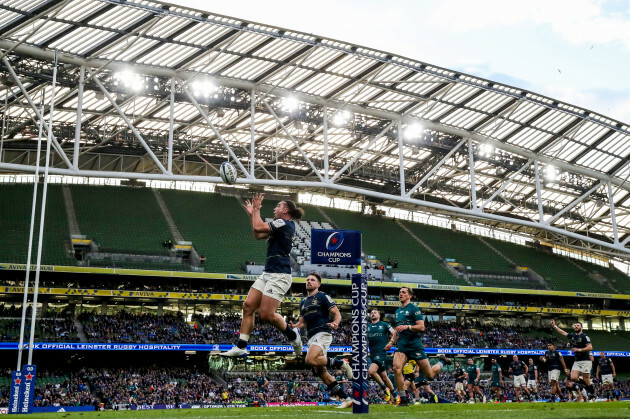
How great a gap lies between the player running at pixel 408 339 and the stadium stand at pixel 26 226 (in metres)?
31.3

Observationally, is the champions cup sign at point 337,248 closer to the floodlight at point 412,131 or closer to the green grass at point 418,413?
the green grass at point 418,413

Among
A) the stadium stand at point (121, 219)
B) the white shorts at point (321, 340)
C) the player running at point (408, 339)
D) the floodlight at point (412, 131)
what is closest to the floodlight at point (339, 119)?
the floodlight at point (412, 131)

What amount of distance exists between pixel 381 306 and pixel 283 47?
23.3 m

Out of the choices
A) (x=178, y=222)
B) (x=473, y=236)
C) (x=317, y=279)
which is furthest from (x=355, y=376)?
(x=473, y=236)

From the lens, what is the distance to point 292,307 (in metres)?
50.6

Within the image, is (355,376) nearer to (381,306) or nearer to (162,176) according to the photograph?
(162,176)

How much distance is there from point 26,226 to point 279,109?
63.3 ft

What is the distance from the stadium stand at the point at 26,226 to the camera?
41.7 metres

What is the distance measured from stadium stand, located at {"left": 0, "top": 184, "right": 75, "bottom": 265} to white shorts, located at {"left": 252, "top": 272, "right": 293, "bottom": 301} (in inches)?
1309

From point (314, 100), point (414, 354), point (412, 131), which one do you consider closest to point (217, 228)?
point (314, 100)

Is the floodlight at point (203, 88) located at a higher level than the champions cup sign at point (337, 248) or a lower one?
higher

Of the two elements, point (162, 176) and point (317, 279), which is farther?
point (162, 176)

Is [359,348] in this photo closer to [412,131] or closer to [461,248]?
[412,131]

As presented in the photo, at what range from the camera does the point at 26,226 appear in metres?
45.3
